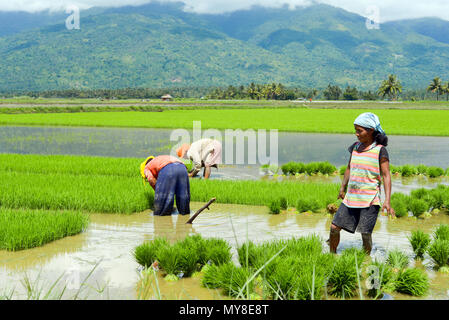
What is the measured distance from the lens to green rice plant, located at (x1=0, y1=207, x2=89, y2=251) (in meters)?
4.96

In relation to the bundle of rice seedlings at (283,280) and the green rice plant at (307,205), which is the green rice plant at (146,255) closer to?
the bundle of rice seedlings at (283,280)

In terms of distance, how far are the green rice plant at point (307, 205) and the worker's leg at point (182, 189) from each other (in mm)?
1775

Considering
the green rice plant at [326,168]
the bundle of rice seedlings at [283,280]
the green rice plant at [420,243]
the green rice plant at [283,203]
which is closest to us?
the bundle of rice seedlings at [283,280]

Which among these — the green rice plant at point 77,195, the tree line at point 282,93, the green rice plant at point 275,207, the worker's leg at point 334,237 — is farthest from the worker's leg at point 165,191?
the tree line at point 282,93

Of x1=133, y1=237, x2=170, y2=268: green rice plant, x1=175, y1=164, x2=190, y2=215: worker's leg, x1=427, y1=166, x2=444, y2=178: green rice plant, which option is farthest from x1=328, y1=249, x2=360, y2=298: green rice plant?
x1=427, y1=166, x2=444, y2=178: green rice plant

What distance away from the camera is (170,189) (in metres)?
6.57

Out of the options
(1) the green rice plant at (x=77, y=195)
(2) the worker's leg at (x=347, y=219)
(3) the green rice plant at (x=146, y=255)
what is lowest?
(1) the green rice plant at (x=77, y=195)

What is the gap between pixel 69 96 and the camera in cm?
13562

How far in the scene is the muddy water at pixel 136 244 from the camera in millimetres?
3811

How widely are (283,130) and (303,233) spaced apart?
19078 mm

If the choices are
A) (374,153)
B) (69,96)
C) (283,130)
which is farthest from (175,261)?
(69,96)

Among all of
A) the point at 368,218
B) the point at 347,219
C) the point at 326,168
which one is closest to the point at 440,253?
the point at 368,218

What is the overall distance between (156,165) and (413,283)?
4085 millimetres

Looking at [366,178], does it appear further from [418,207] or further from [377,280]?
[418,207]
